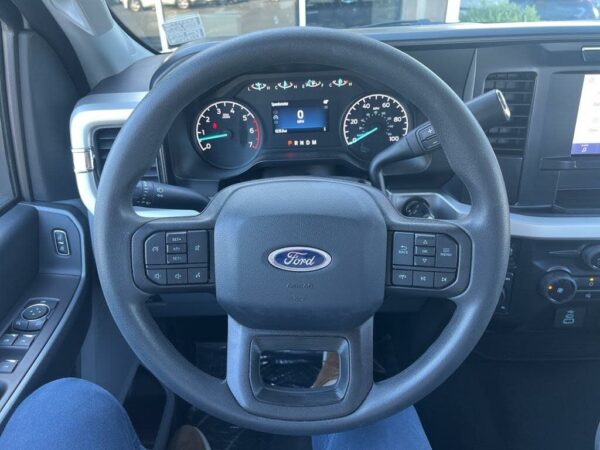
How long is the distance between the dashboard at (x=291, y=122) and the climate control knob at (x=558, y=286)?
1.57ft

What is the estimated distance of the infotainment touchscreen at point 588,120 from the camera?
4.44 ft

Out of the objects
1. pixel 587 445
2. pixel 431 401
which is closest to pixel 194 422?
pixel 431 401

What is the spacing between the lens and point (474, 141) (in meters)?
0.85

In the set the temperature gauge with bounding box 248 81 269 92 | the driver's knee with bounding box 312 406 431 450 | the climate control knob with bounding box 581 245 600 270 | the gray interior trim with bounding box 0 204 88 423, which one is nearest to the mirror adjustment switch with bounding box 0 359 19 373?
the gray interior trim with bounding box 0 204 88 423

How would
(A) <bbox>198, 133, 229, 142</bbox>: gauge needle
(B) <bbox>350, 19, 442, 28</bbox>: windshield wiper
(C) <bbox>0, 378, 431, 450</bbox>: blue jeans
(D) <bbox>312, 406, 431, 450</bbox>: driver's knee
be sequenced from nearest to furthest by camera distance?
(C) <bbox>0, 378, 431, 450</bbox>: blue jeans, (D) <bbox>312, 406, 431, 450</bbox>: driver's knee, (A) <bbox>198, 133, 229, 142</bbox>: gauge needle, (B) <bbox>350, 19, 442, 28</bbox>: windshield wiper

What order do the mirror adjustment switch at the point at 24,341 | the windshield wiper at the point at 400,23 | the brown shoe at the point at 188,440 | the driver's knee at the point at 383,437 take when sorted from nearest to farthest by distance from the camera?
the driver's knee at the point at 383,437 → the mirror adjustment switch at the point at 24,341 → the brown shoe at the point at 188,440 → the windshield wiper at the point at 400,23

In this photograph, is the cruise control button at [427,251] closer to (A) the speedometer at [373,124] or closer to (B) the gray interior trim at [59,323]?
(A) the speedometer at [373,124]

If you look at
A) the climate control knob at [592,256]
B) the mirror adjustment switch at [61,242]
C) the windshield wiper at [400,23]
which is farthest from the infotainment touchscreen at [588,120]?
the mirror adjustment switch at [61,242]

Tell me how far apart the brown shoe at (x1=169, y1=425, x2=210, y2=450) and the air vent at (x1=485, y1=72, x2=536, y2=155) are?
102 centimetres

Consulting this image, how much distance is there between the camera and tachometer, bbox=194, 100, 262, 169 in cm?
138

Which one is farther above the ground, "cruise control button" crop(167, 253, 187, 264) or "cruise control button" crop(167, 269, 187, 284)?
"cruise control button" crop(167, 253, 187, 264)

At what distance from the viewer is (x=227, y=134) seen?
1.41m

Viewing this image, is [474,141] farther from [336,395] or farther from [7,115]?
[7,115]

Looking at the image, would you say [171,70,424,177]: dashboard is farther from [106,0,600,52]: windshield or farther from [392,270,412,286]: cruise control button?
[392,270,412,286]: cruise control button
